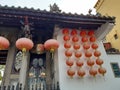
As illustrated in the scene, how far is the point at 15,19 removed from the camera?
620 cm

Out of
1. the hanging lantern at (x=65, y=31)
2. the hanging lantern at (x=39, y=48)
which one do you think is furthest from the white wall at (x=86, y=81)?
the hanging lantern at (x=39, y=48)

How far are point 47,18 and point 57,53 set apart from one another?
135 centimetres

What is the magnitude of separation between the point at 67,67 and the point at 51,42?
124 centimetres

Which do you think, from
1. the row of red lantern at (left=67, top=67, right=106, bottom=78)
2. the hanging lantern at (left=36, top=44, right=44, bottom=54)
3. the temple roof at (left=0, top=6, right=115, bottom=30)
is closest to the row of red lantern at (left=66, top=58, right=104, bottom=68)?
the row of red lantern at (left=67, top=67, right=106, bottom=78)

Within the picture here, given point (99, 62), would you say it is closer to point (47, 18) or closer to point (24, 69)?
point (47, 18)

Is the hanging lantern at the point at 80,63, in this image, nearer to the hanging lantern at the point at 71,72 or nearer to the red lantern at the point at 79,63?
the red lantern at the point at 79,63

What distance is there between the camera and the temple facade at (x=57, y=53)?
20.0 ft

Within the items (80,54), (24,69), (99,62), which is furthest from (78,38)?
(24,69)

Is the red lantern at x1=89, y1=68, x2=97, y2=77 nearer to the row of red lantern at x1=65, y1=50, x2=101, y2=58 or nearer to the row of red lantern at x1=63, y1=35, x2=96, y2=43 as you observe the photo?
the row of red lantern at x1=65, y1=50, x2=101, y2=58

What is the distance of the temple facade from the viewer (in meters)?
6.09

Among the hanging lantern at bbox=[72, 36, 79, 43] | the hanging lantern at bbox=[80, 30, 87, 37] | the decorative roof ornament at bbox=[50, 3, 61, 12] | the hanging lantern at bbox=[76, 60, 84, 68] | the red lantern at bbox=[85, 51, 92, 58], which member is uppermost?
the decorative roof ornament at bbox=[50, 3, 61, 12]

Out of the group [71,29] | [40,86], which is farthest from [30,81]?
[71,29]

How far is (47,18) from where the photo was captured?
245 inches

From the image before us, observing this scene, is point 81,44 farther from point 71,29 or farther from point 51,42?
point 51,42
